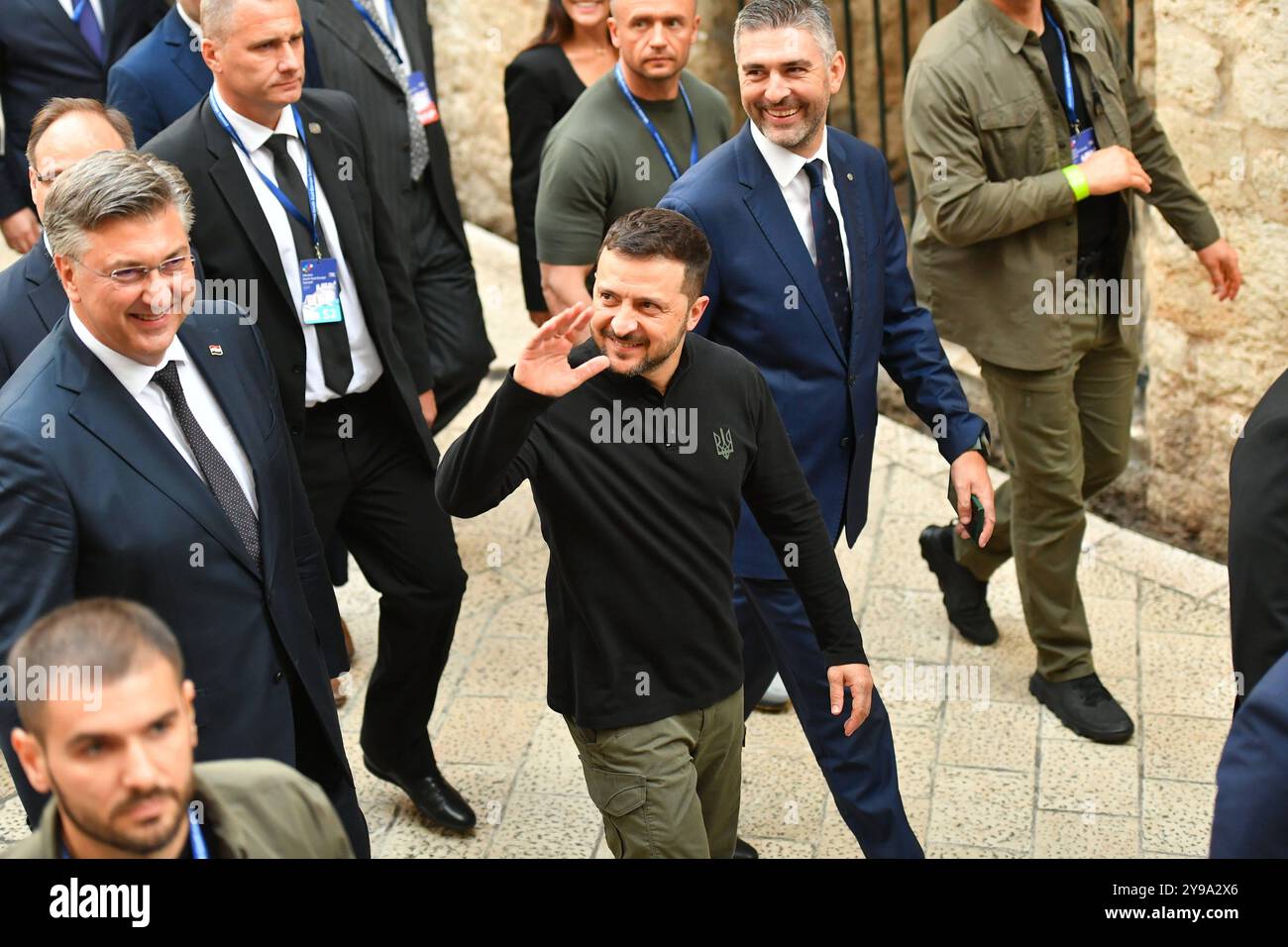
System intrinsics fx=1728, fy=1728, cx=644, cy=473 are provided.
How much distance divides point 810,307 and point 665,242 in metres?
0.84

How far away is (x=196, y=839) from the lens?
2.46m

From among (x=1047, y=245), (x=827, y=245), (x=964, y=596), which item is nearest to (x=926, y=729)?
(x=964, y=596)

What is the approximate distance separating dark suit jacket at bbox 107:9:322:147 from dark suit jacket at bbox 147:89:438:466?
1.87 feet

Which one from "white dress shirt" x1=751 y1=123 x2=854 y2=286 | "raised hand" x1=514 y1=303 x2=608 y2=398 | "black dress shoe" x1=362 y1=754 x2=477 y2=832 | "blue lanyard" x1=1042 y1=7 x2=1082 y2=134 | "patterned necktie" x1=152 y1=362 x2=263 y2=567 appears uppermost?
"blue lanyard" x1=1042 y1=7 x2=1082 y2=134

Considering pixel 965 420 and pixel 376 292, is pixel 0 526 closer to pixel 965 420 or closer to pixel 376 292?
pixel 376 292

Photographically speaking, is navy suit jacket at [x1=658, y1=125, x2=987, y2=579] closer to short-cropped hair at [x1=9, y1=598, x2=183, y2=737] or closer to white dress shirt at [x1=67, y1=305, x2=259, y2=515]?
white dress shirt at [x1=67, y1=305, x2=259, y2=515]

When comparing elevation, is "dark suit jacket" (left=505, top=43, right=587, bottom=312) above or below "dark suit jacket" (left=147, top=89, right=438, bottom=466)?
above

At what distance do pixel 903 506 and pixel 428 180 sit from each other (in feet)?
7.31

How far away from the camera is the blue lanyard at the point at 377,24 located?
5.58m

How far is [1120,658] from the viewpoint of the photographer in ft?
18.2

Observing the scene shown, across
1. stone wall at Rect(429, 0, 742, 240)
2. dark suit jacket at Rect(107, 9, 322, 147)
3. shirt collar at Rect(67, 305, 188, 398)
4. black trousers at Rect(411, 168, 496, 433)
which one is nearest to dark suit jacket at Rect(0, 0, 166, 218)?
dark suit jacket at Rect(107, 9, 322, 147)

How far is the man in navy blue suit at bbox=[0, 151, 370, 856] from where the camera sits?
3213 mm

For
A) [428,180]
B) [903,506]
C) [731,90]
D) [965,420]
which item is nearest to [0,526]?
[965,420]

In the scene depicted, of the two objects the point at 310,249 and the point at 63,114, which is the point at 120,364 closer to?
the point at 310,249
